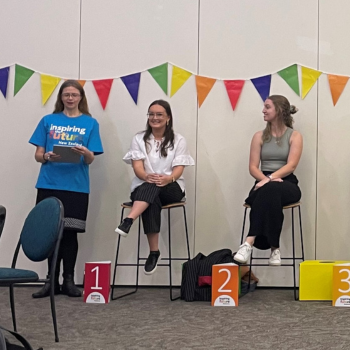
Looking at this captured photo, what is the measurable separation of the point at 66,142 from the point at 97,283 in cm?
101

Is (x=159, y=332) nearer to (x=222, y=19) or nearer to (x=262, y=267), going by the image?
(x=262, y=267)

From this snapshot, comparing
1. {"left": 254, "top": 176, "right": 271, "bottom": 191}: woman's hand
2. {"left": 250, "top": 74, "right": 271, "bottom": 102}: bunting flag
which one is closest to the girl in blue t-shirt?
{"left": 254, "top": 176, "right": 271, "bottom": 191}: woman's hand

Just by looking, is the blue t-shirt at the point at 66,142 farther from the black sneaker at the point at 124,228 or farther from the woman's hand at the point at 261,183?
the woman's hand at the point at 261,183

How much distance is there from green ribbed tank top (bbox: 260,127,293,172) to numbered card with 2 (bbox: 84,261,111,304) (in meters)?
1.29

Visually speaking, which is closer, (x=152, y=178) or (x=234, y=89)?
(x=152, y=178)

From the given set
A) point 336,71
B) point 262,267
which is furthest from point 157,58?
point 262,267

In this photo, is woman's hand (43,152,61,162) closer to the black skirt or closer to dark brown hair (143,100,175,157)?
the black skirt

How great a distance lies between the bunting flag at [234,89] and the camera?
4.40 metres

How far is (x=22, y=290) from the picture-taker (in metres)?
4.19

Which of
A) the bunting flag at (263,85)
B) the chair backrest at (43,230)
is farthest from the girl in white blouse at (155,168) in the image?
the chair backrest at (43,230)

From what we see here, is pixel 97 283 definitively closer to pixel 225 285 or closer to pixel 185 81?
pixel 225 285

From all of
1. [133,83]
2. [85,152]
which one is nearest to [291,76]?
[133,83]

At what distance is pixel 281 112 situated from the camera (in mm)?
4090

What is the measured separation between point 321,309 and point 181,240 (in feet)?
4.15
